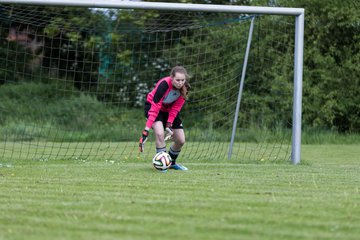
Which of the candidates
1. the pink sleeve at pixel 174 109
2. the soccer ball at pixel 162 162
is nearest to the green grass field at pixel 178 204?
the soccer ball at pixel 162 162

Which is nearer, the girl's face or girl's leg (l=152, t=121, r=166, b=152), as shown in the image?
the girl's face

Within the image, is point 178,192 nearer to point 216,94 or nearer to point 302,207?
point 302,207

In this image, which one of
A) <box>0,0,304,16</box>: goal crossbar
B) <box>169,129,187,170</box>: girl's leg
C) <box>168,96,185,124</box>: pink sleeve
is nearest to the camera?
<box>168,96,185,124</box>: pink sleeve

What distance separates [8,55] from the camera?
63.4ft

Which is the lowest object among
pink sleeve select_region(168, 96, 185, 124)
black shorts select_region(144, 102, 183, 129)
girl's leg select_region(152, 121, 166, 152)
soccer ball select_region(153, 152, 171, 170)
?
soccer ball select_region(153, 152, 171, 170)

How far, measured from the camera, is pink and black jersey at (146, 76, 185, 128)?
9719 mm

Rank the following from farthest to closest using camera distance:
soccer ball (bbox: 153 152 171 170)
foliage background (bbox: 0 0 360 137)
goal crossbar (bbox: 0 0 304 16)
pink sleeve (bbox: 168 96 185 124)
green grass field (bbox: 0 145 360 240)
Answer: foliage background (bbox: 0 0 360 137)
goal crossbar (bbox: 0 0 304 16)
pink sleeve (bbox: 168 96 185 124)
soccer ball (bbox: 153 152 171 170)
green grass field (bbox: 0 145 360 240)

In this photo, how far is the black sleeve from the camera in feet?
31.8

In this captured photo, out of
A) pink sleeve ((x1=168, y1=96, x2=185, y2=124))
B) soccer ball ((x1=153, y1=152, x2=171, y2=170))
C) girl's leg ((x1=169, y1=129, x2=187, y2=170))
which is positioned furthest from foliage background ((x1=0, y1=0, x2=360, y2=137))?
soccer ball ((x1=153, y1=152, x2=171, y2=170))

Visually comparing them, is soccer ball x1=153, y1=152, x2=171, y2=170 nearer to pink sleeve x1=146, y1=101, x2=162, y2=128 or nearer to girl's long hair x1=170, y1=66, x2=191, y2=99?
pink sleeve x1=146, y1=101, x2=162, y2=128

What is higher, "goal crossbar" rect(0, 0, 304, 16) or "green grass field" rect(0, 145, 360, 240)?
"goal crossbar" rect(0, 0, 304, 16)

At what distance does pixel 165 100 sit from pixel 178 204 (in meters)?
3.94

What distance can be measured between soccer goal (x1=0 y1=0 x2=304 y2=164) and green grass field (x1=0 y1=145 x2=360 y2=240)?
555 centimetres

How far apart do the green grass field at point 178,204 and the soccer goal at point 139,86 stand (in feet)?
18.2
